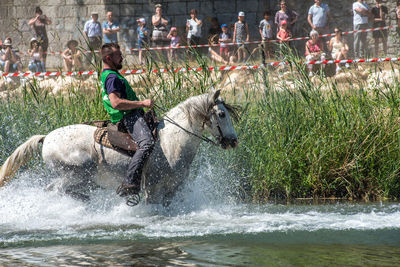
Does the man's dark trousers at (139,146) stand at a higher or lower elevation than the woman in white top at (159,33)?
lower

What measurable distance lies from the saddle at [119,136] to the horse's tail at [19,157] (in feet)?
2.55

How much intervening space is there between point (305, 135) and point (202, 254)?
3778 mm

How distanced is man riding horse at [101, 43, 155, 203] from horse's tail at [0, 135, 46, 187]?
103 centimetres

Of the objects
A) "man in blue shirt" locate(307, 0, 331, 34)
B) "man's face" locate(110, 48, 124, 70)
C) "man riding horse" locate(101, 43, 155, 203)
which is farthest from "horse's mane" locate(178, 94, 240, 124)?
"man in blue shirt" locate(307, 0, 331, 34)

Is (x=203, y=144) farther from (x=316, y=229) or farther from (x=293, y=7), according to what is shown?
(x=293, y=7)

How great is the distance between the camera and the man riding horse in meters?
7.80

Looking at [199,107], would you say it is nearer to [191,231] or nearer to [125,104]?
[125,104]

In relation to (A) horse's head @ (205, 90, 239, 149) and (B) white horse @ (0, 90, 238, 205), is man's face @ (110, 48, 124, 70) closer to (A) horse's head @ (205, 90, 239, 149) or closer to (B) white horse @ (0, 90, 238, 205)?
(B) white horse @ (0, 90, 238, 205)

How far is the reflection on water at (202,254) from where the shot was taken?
6.13 meters

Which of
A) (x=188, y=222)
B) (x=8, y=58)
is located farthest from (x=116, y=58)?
(x=8, y=58)

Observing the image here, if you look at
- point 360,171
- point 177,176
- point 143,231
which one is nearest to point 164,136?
point 177,176

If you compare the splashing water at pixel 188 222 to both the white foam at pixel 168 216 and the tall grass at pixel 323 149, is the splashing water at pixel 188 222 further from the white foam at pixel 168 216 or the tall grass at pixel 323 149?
the tall grass at pixel 323 149

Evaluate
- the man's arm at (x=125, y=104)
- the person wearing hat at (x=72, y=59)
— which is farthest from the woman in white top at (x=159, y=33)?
the man's arm at (x=125, y=104)

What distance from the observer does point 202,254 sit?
6.43m
